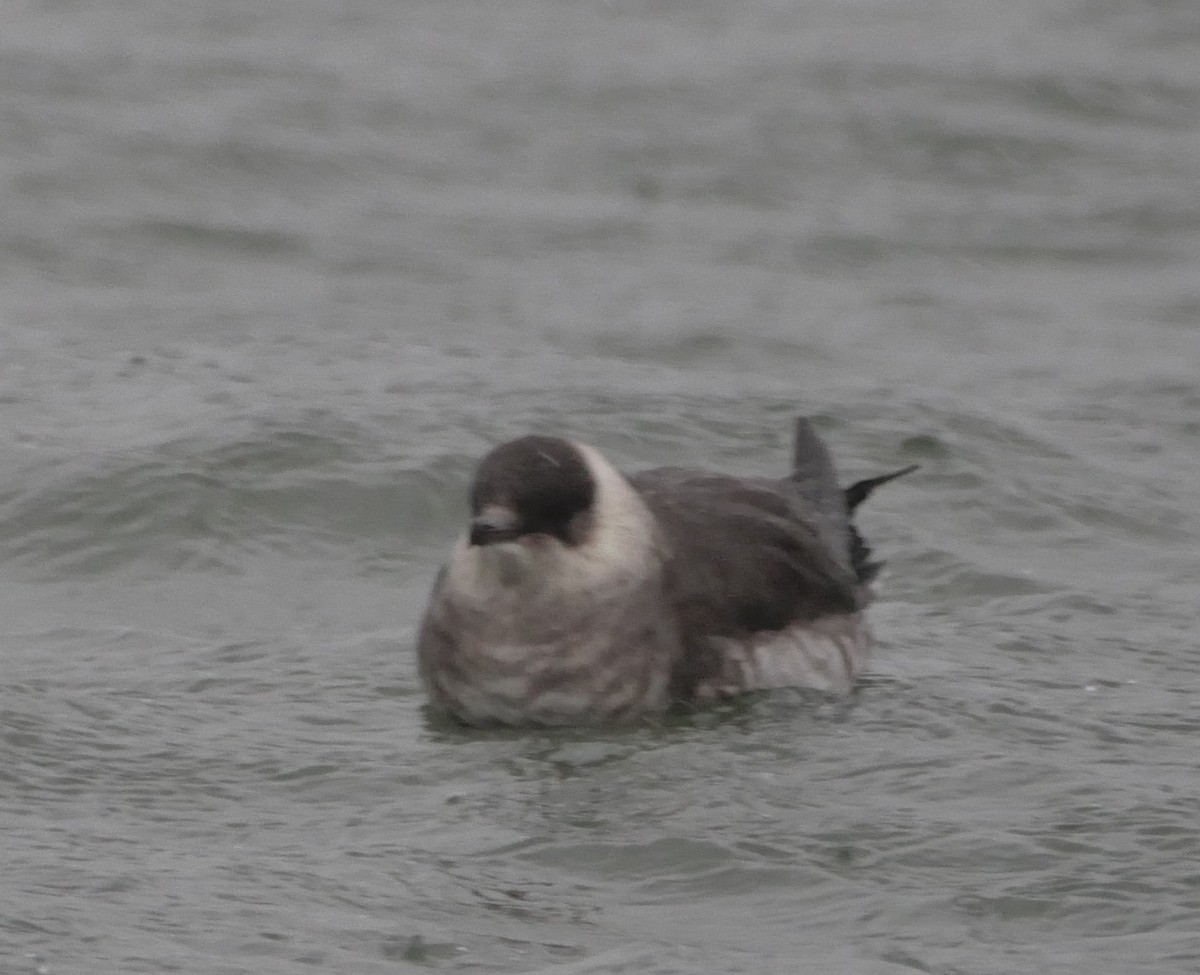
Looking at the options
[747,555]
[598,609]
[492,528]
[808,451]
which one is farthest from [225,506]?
[492,528]

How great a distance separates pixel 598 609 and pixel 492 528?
0.54 metres

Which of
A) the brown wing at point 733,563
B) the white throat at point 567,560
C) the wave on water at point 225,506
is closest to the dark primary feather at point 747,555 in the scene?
the brown wing at point 733,563

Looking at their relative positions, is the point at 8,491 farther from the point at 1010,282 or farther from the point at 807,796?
the point at 1010,282

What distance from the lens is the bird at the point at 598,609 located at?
8734mm

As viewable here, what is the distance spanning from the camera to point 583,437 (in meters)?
12.5

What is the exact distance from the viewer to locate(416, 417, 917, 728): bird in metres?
8.73

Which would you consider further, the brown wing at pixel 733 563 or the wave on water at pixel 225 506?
the wave on water at pixel 225 506

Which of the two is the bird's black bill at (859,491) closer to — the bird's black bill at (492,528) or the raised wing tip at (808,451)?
the raised wing tip at (808,451)

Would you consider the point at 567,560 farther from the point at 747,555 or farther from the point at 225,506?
the point at 225,506

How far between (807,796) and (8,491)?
180 inches

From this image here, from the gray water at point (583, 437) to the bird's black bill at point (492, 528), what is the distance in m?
0.61

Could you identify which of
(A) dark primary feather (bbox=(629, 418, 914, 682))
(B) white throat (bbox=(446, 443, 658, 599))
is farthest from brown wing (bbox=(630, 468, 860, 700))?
(B) white throat (bbox=(446, 443, 658, 599))

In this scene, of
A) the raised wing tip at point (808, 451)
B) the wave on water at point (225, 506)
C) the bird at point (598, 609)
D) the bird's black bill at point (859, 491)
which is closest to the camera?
the bird at point (598, 609)

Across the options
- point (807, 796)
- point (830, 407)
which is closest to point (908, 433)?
point (830, 407)
